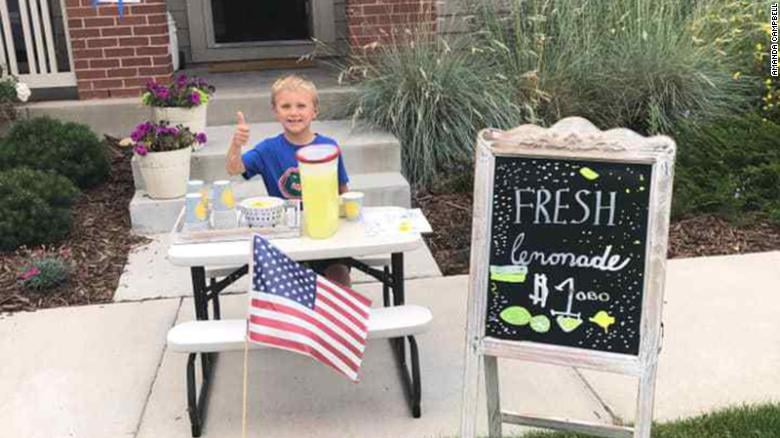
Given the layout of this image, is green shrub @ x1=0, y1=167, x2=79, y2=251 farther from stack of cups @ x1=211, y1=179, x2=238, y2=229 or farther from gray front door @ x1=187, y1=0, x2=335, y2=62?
gray front door @ x1=187, y1=0, x2=335, y2=62

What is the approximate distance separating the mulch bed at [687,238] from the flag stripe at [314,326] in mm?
1960

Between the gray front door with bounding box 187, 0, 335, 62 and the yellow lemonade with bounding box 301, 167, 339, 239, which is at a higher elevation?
the gray front door with bounding box 187, 0, 335, 62

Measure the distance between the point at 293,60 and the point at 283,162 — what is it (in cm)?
508

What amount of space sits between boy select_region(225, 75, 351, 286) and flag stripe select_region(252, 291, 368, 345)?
2.27ft

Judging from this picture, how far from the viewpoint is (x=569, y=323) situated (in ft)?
7.93

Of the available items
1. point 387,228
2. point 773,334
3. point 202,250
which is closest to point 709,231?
point 773,334

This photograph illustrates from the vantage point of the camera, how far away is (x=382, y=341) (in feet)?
12.4

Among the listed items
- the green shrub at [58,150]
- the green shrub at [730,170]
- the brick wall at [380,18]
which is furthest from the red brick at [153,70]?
the green shrub at [730,170]

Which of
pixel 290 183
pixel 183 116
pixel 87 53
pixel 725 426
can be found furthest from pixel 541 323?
pixel 87 53

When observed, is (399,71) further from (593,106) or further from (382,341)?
(382,341)

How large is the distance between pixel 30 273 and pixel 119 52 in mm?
2658

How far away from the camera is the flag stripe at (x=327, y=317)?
252 centimetres

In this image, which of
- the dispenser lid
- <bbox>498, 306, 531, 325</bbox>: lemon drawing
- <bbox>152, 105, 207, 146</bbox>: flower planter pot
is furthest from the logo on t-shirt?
<bbox>152, 105, 207, 146</bbox>: flower planter pot

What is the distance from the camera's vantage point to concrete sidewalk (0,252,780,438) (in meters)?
3.15
